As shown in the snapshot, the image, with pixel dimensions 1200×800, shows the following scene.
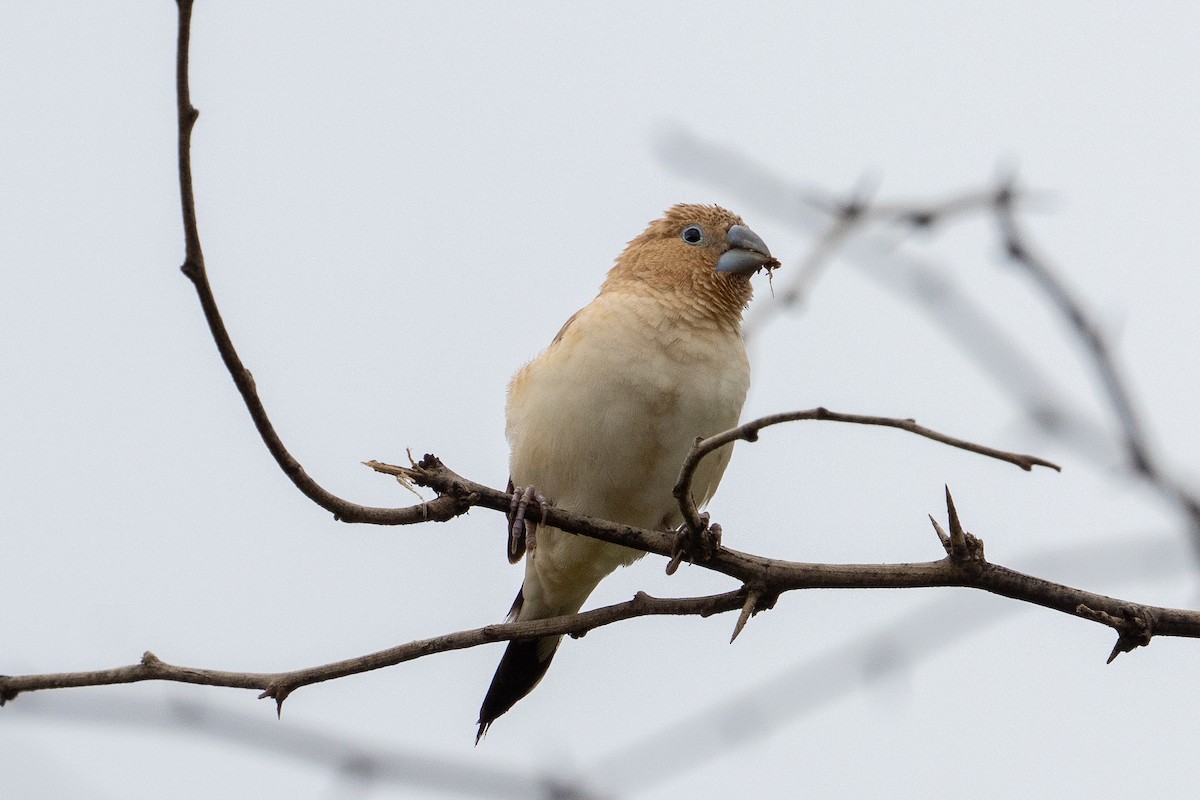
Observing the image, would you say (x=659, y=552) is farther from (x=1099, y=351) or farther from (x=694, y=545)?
(x=1099, y=351)

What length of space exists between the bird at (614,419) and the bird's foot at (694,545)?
90cm

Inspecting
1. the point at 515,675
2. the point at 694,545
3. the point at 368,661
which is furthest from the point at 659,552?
the point at 515,675

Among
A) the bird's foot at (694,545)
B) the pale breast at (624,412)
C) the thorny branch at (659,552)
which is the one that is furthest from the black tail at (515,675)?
the bird's foot at (694,545)

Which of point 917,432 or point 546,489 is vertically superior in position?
point 546,489

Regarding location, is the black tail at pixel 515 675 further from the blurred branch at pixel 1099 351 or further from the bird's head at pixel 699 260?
the blurred branch at pixel 1099 351

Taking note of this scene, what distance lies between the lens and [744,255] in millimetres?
6012

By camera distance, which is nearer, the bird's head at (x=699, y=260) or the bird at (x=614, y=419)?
the bird at (x=614, y=419)

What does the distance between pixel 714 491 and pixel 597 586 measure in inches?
31.4

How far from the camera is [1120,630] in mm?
3408

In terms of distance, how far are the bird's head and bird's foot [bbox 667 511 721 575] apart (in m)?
1.76

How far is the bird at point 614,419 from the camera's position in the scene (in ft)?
16.7

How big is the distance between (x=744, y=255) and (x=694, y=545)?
7.99 feet

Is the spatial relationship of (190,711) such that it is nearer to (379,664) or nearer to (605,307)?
(379,664)

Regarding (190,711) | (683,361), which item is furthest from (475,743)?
(190,711)
